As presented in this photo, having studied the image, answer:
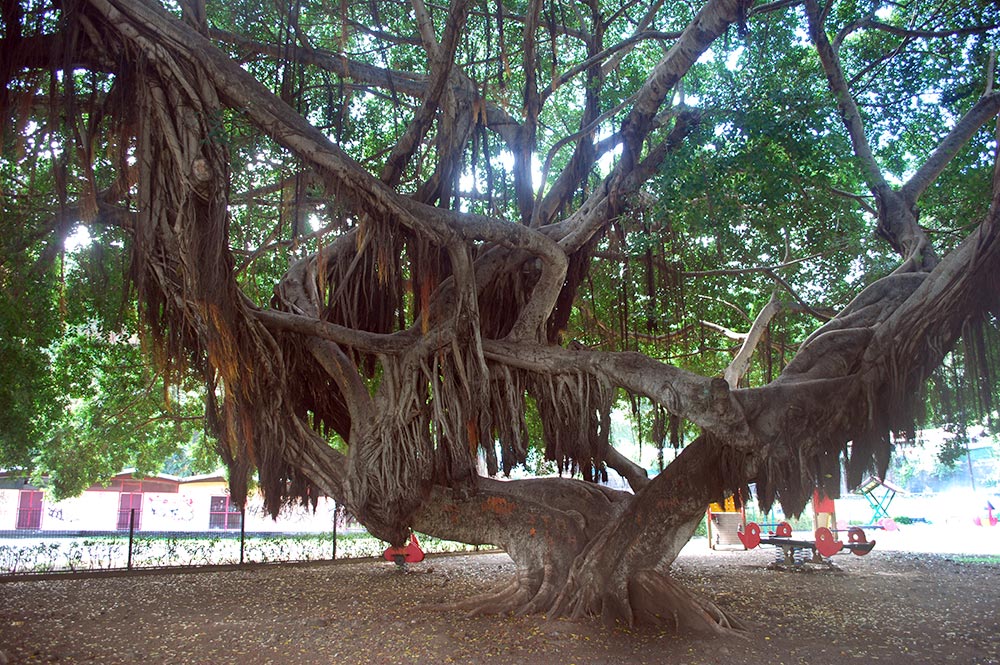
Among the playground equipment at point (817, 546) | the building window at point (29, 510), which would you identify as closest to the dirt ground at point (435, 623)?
the playground equipment at point (817, 546)

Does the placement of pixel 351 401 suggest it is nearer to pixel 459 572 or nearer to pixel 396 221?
pixel 396 221

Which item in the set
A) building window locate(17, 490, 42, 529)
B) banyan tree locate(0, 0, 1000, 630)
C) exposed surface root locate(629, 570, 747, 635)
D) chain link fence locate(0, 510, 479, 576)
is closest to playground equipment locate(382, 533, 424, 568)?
chain link fence locate(0, 510, 479, 576)

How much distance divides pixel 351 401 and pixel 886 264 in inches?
255

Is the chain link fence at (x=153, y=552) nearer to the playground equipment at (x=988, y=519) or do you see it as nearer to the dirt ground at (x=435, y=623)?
the dirt ground at (x=435, y=623)

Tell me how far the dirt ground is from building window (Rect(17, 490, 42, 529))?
1141cm

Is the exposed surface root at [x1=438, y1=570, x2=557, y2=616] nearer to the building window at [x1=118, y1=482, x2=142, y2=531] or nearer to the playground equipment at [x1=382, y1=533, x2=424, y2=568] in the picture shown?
the playground equipment at [x1=382, y1=533, x2=424, y2=568]

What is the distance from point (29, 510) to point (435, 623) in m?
16.5

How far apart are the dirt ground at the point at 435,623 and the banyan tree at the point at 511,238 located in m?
0.59

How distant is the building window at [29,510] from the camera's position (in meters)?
17.8

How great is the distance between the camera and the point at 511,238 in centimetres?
599

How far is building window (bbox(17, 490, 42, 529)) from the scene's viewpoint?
17844 mm

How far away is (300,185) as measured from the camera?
521cm

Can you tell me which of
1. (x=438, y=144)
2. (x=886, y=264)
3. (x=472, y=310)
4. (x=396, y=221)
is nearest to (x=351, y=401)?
(x=472, y=310)

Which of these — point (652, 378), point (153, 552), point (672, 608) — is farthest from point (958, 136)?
point (153, 552)
